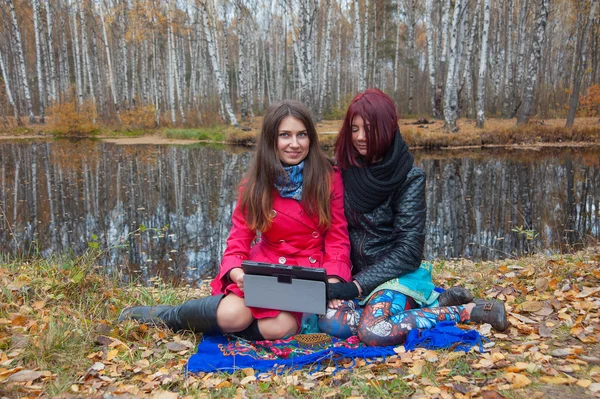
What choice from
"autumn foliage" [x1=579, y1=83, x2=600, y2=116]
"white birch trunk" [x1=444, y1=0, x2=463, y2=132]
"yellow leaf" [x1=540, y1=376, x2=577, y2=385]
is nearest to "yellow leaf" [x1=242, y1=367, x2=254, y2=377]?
"yellow leaf" [x1=540, y1=376, x2=577, y2=385]

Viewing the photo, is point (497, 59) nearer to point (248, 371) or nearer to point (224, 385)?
point (248, 371)

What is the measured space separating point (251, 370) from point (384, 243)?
4.02ft

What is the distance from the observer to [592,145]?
15.8 m

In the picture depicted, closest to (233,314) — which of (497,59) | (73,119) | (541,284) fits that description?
(541,284)

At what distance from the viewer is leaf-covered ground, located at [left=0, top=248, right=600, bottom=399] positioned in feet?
7.03

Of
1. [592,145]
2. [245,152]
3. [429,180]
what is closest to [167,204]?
[429,180]

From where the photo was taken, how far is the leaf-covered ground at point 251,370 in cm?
214

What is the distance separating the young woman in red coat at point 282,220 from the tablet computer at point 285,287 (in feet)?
0.64

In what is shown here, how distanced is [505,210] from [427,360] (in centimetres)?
592

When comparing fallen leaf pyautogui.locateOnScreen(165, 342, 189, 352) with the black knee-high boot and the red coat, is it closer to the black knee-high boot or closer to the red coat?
the black knee-high boot

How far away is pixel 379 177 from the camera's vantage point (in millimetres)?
2994

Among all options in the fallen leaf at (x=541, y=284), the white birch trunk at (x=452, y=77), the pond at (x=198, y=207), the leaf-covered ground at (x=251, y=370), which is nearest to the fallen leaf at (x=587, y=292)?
the leaf-covered ground at (x=251, y=370)

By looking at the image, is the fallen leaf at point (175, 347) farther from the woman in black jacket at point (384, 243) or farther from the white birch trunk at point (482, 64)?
the white birch trunk at point (482, 64)

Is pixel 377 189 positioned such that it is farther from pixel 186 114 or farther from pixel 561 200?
pixel 186 114
